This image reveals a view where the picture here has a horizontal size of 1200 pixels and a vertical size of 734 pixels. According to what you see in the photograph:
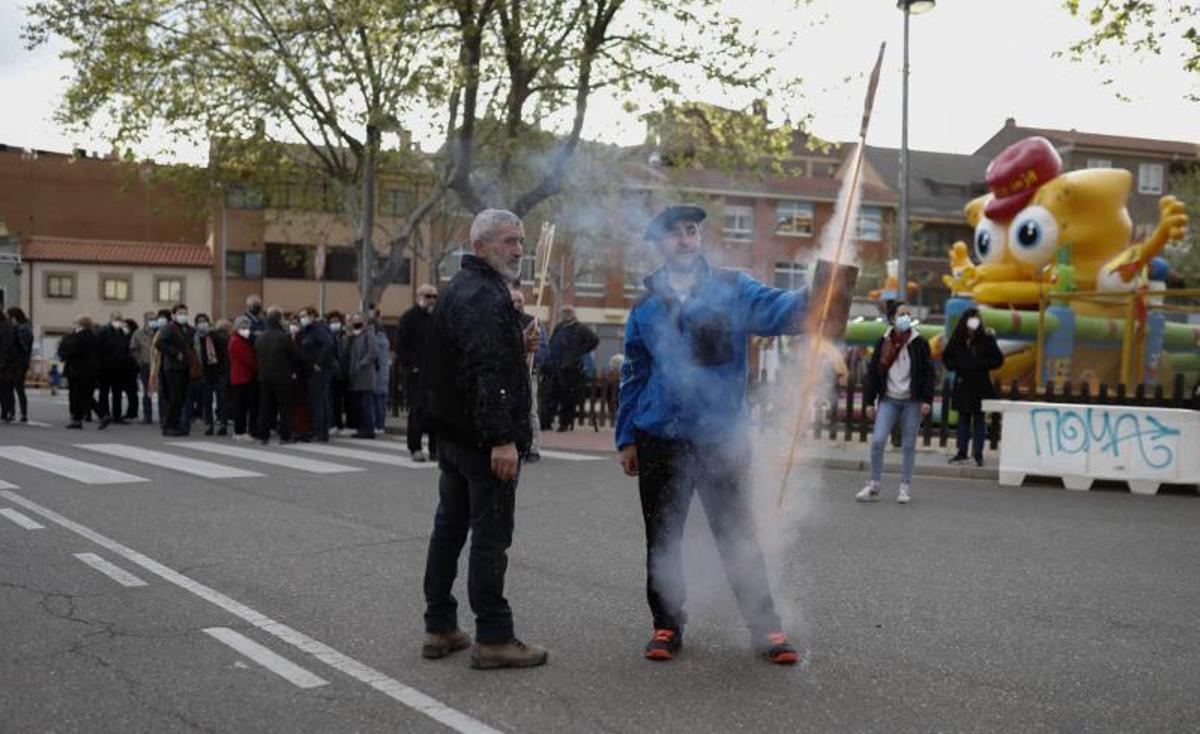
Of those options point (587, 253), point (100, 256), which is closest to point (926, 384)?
point (587, 253)

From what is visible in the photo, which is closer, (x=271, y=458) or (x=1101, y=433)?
(x=1101, y=433)

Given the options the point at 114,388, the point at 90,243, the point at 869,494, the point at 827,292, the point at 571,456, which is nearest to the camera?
the point at 827,292

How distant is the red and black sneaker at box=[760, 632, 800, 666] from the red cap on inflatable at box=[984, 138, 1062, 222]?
62.8 feet

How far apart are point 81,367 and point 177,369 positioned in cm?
224

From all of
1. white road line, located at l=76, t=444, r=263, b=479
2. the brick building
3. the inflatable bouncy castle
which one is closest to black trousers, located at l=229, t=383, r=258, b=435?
white road line, located at l=76, t=444, r=263, b=479

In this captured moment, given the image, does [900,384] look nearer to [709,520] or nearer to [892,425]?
[892,425]

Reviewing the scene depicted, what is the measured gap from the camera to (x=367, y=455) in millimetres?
13609

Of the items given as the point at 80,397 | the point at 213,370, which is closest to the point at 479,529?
the point at 213,370

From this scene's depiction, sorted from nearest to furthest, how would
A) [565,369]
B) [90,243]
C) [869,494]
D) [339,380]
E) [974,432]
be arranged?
[869,494] < [974,432] < [339,380] < [565,369] < [90,243]

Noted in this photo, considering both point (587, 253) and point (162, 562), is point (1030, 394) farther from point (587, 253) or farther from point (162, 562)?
point (587, 253)

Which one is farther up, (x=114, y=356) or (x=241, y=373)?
(x=114, y=356)

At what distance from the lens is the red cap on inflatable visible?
70.1 feet

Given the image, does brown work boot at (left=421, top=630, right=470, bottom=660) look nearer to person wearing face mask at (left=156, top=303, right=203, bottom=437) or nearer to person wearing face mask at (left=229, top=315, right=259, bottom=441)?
person wearing face mask at (left=229, top=315, right=259, bottom=441)

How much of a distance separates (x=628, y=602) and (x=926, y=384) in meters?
5.44
